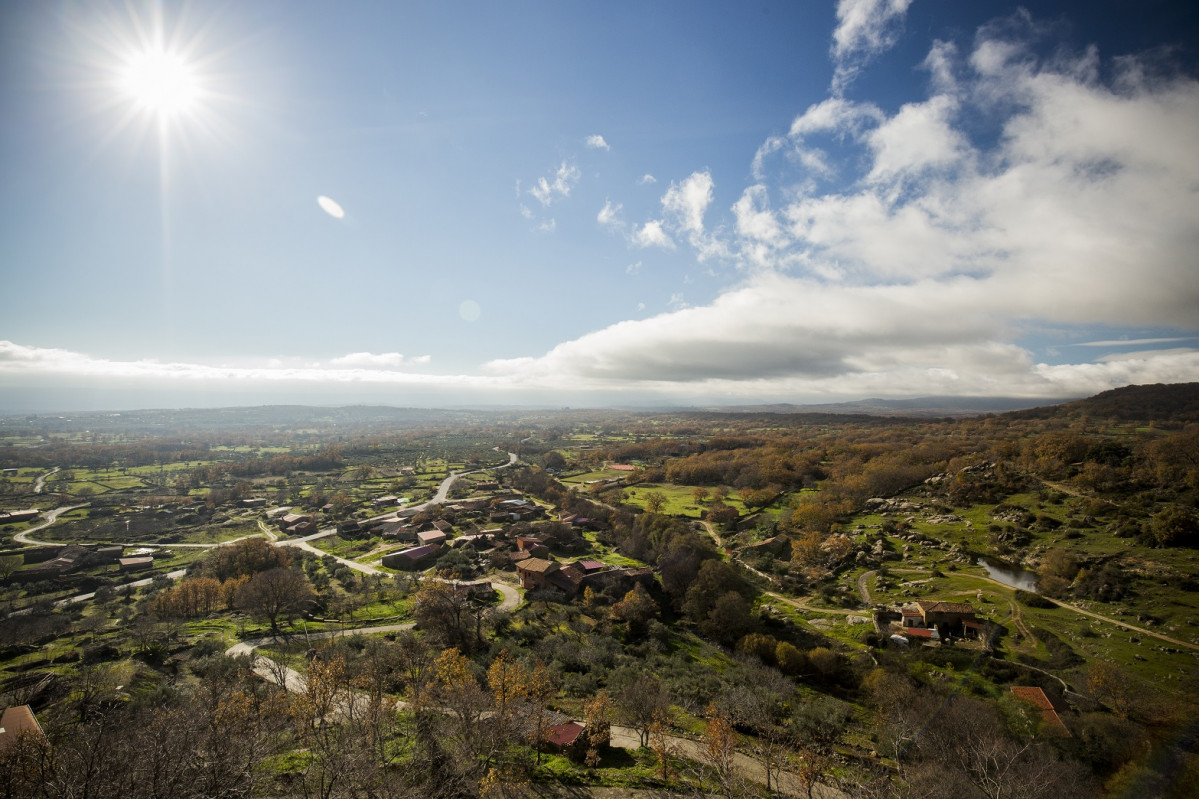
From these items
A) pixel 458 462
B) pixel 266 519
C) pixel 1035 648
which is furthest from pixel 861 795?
pixel 458 462

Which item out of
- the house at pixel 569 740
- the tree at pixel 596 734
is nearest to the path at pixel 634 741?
the tree at pixel 596 734

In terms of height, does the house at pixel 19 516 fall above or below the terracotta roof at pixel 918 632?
below

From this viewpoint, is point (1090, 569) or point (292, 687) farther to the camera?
point (1090, 569)

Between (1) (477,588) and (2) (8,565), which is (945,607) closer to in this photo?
(1) (477,588)

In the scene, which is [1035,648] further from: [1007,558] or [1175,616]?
[1007,558]

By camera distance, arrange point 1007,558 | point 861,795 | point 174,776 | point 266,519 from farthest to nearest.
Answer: point 266,519 → point 1007,558 → point 861,795 → point 174,776

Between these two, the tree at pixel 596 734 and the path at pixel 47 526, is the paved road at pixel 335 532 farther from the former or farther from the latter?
the tree at pixel 596 734
